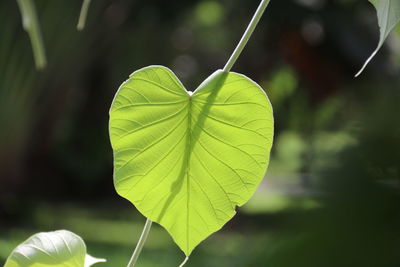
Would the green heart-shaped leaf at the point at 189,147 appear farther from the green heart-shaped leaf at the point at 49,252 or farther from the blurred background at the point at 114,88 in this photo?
the blurred background at the point at 114,88

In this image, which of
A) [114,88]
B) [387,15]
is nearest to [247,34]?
[387,15]

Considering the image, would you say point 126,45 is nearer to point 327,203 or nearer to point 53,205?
point 53,205

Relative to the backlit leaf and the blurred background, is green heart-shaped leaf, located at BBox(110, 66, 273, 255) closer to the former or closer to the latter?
the backlit leaf

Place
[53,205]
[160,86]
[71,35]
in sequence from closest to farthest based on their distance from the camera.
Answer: [160,86]
[71,35]
[53,205]

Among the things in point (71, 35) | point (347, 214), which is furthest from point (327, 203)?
point (71, 35)

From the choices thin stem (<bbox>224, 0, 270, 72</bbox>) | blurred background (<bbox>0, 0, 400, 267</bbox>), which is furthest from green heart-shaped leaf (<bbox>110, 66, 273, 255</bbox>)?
blurred background (<bbox>0, 0, 400, 267</bbox>)

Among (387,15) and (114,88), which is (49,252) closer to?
(387,15)
